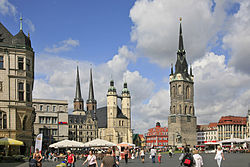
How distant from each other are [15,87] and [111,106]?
106 metres

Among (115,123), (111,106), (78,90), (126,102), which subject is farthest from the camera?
(78,90)

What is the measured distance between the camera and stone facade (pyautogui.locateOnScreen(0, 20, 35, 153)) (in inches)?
1405

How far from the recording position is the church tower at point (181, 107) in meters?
125

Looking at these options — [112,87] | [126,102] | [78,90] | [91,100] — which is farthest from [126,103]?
[78,90]

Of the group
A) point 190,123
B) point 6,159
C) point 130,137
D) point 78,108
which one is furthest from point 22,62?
point 78,108

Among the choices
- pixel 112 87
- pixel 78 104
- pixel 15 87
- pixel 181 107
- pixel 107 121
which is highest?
pixel 112 87

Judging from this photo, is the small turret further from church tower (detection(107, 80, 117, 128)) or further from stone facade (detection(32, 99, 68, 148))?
stone facade (detection(32, 99, 68, 148))

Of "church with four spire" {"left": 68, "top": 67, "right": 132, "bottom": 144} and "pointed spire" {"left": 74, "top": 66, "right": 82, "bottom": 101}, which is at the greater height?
"pointed spire" {"left": 74, "top": 66, "right": 82, "bottom": 101}

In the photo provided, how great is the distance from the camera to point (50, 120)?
95.6 metres

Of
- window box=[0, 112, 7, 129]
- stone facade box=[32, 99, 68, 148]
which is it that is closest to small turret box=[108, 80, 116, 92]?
stone facade box=[32, 99, 68, 148]

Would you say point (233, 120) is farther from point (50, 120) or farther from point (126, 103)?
point (50, 120)

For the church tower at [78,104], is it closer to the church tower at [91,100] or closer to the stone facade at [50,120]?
the church tower at [91,100]

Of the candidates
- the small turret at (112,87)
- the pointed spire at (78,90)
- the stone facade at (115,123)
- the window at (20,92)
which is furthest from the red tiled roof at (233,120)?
the window at (20,92)

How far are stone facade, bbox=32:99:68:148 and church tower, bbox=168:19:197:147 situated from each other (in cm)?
4287
